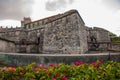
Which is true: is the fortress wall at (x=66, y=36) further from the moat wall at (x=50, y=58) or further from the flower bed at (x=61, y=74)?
the flower bed at (x=61, y=74)

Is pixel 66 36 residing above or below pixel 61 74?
above

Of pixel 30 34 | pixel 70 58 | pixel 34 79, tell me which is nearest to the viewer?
pixel 34 79

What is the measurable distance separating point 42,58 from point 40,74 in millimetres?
1878

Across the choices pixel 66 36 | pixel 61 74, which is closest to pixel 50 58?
pixel 61 74

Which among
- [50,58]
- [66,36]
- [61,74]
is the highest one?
[66,36]

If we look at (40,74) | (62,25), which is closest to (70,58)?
(40,74)

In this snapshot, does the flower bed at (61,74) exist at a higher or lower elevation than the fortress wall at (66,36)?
lower

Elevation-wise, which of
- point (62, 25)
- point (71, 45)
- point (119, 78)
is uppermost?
point (62, 25)

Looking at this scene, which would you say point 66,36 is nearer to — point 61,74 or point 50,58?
point 50,58

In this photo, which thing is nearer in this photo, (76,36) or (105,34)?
(76,36)

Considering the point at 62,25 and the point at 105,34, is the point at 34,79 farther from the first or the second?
the point at 105,34

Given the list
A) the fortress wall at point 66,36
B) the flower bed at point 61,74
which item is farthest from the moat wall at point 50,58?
the fortress wall at point 66,36

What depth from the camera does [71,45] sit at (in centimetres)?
972

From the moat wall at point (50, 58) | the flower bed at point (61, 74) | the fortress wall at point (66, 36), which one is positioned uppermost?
the fortress wall at point (66, 36)
